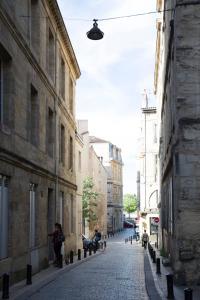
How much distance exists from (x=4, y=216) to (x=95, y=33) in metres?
5.34

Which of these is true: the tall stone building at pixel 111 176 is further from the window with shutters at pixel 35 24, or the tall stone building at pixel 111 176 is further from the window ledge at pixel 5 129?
the window ledge at pixel 5 129

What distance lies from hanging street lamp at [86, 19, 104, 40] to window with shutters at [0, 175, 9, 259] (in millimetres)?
4374

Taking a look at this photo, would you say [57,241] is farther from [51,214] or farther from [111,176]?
[111,176]

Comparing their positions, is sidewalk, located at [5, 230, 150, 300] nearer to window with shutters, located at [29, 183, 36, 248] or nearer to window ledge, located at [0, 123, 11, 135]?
window with shutters, located at [29, 183, 36, 248]

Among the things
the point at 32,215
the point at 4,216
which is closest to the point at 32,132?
the point at 32,215

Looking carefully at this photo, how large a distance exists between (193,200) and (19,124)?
17.6ft

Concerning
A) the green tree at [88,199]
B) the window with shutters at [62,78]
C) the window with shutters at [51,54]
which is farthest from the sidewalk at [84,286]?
the green tree at [88,199]

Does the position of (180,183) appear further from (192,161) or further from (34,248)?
(34,248)

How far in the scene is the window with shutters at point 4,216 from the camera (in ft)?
46.5

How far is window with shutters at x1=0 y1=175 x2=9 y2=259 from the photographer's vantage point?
14.2 meters

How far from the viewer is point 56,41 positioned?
79.3 ft

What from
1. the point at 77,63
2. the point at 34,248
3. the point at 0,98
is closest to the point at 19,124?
the point at 0,98

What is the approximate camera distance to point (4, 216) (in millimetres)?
14445

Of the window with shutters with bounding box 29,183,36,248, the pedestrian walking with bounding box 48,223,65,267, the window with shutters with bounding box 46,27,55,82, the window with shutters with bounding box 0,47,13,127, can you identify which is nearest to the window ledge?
the window with shutters with bounding box 0,47,13,127
